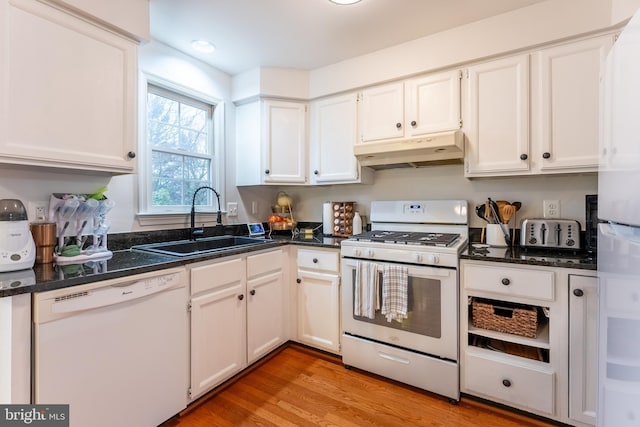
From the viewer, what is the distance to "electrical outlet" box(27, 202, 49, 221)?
5.07 ft

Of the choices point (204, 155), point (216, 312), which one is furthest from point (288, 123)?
point (216, 312)

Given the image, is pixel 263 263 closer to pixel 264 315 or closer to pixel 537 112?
pixel 264 315

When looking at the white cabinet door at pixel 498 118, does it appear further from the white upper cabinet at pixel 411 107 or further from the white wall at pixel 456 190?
the white wall at pixel 456 190

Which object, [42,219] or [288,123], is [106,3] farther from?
[288,123]

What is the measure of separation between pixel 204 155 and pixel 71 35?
1.16 meters

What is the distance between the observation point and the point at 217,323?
1.79m

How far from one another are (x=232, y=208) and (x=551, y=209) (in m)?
2.49

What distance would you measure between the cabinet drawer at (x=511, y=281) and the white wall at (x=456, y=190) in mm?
641

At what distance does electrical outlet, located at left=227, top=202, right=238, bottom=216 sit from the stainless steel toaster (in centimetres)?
226

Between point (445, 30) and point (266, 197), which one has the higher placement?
point (445, 30)

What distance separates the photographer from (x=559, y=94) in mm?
1748

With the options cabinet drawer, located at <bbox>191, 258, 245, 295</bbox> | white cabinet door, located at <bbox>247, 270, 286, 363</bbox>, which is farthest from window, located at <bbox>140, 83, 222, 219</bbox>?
white cabinet door, located at <bbox>247, 270, 286, 363</bbox>

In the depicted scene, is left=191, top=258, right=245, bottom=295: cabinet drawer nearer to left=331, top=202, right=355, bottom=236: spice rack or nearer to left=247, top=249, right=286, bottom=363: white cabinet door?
left=247, top=249, right=286, bottom=363: white cabinet door

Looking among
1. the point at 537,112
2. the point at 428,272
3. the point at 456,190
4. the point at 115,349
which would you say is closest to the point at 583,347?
the point at 428,272
